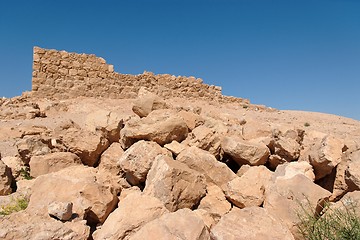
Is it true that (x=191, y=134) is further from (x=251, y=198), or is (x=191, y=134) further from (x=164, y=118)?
(x=251, y=198)

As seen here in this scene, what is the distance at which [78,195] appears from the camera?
375cm

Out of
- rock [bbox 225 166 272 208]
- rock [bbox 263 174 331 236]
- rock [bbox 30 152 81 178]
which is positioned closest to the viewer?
rock [bbox 263 174 331 236]

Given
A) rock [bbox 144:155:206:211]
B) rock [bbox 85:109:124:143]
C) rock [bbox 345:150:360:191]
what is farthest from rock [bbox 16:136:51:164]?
rock [bbox 345:150:360:191]

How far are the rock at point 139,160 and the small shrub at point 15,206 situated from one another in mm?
1301

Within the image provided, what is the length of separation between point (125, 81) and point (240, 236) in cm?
1160

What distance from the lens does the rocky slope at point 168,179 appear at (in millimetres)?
3176

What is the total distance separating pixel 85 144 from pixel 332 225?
11.8ft

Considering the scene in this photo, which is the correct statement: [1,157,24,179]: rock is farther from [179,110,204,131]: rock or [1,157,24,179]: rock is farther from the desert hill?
[179,110,204,131]: rock

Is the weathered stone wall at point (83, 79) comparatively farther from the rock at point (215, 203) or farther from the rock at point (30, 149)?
the rock at point (215, 203)

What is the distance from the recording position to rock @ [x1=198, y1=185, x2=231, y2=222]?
12.6 ft

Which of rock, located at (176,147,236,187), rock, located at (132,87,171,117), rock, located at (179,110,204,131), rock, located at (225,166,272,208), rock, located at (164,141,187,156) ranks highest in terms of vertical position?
rock, located at (132,87,171,117)

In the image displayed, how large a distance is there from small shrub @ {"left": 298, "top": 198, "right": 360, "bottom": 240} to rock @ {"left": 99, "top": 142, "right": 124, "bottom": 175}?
275 centimetres

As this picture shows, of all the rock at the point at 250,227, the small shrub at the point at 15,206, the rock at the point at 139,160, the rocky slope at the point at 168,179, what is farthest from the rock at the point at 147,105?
the rock at the point at 250,227

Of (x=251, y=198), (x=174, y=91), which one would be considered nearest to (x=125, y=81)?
(x=174, y=91)
